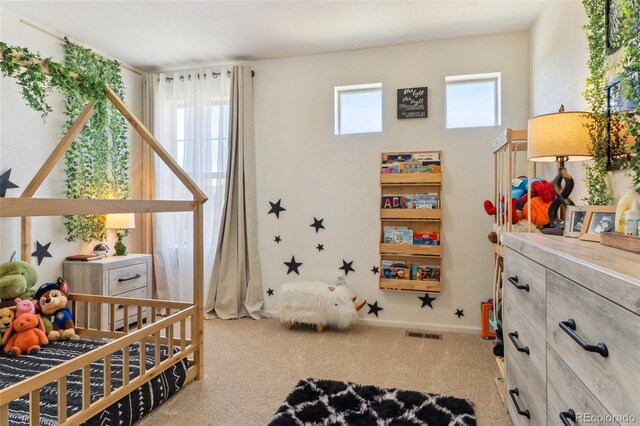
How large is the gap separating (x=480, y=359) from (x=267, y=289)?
2.02 m

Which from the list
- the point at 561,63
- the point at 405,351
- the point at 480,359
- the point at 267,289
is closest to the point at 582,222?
the point at 561,63

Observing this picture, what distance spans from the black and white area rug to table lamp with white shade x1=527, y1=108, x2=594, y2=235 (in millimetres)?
1061

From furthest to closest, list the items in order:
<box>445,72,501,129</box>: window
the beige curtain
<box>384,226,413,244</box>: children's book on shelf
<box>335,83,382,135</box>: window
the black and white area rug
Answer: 1. the beige curtain
2. <box>335,83,382,135</box>: window
3. <box>384,226,413,244</box>: children's book on shelf
4. <box>445,72,501,129</box>: window
5. the black and white area rug

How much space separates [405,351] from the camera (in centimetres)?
280

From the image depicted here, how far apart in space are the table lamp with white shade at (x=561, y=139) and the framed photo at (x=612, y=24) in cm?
29

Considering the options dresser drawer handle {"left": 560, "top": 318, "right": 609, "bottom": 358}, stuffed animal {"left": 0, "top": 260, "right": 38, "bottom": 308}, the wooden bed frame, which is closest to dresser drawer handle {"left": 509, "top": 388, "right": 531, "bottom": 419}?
dresser drawer handle {"left": 560, "top": 318, "right": 609, "bottom": 358}

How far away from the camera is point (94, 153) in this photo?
3.39 m

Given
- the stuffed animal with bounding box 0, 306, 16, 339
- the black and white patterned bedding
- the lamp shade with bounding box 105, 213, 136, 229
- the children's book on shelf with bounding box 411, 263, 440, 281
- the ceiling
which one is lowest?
the black and white patterned bedding

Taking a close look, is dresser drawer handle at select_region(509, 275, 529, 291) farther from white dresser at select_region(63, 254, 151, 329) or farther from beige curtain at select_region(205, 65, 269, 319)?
white dresser at select_region(63, 254, 151, 329)

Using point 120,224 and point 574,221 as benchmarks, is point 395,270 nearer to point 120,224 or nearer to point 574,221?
point 574,221

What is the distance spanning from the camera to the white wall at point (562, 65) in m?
1.98

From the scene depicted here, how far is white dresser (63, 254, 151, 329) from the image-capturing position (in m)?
3.04

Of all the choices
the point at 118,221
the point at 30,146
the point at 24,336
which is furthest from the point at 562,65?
the point at 30,146

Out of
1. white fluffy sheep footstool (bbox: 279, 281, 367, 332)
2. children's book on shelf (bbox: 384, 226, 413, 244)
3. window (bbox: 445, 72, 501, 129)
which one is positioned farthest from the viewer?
children's book on shelf (bbox: 384, 226, 413, 244)
